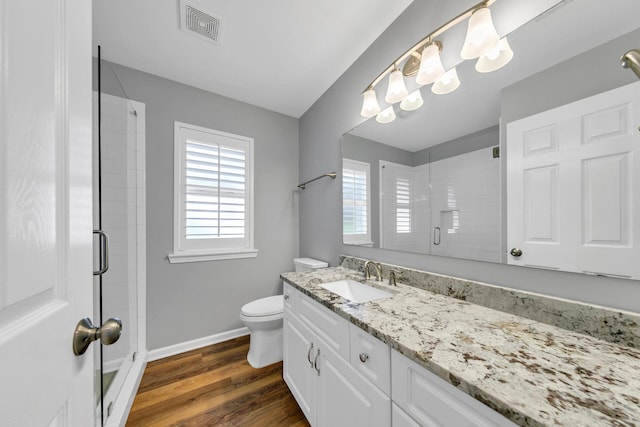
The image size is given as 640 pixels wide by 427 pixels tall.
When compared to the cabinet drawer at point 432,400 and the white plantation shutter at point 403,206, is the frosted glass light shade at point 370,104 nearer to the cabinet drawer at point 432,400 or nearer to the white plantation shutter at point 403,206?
the white plantation shutter at point 403,206

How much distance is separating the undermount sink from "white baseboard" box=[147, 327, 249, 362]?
4.65 ft

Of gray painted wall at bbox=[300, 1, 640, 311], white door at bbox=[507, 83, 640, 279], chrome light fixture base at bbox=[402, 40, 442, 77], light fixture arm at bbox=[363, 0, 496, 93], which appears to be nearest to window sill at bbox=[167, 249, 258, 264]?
gray painted wall at bbox=[300, 1, 640, 311]

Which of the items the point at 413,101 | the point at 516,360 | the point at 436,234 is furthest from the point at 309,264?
the point at 516,360

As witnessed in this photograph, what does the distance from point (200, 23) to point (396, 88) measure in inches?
52.8

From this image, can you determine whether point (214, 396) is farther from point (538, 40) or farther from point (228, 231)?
point (538, 40)

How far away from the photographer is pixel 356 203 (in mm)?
1858

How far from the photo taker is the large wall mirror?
0.72 meters

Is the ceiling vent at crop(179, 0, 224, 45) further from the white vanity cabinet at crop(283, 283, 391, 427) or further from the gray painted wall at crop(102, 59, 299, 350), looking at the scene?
the white vanity cabinet at crop(283, 283, 391, 427)

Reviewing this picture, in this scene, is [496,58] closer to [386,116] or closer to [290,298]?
[386,116]

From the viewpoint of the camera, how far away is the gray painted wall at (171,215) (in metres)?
1.98

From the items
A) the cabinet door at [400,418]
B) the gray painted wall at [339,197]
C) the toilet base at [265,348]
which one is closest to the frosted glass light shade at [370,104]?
the gray painted wall at [339,197]

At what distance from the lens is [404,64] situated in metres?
1.45

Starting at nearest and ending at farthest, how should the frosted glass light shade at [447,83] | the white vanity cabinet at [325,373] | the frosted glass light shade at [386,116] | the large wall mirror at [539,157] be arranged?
the large wall mirror at [539,157]
the white vanity cabinet at [325,373]
the frosted glass light shade at [447,83]
the frosted glass light shade at [386,116]

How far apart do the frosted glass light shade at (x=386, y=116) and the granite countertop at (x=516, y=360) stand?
1179 mm
